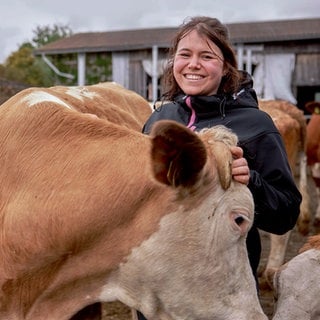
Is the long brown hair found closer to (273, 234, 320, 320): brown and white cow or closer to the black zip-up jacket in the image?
the black zip-up jacket

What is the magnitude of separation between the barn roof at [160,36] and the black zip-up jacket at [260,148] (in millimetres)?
16047

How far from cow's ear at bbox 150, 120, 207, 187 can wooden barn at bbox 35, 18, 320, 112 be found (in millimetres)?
16509

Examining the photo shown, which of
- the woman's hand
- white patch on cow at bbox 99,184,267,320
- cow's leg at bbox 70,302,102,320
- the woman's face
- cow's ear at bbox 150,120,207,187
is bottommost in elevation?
cow's leg at bbox 70,302,102,320

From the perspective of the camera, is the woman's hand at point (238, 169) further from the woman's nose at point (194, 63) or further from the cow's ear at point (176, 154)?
the woman's nose at point (194, 63)

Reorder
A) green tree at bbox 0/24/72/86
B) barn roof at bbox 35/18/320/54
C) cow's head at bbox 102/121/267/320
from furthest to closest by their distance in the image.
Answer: green tree at bbox 0/24/72/86, barn roof at bbox 35/18/320/54, cow's head at bbox 102/121/267/320

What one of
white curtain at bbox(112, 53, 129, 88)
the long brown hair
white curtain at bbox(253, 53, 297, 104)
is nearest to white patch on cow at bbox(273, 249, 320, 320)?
the long brown hair


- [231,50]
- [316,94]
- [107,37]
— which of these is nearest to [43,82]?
[107,37]

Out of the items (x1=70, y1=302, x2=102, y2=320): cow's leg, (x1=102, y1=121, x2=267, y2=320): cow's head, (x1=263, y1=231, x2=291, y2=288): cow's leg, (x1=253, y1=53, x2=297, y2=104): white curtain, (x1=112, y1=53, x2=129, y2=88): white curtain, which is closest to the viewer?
(x1=102, y1=121, x2=267, y2=320): cow's head

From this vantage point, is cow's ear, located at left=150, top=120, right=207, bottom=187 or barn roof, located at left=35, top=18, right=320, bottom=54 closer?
cow's ear, located at left=150, top=120, right=207, bottom=187

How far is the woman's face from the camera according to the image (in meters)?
2.54

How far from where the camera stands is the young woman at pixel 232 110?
246 centimetres

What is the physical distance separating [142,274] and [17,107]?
832 mm

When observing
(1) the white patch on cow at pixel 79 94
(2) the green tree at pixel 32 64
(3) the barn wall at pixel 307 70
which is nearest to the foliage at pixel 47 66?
(2) the green tree at pixel 32 64

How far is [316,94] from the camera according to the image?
2161 cm
